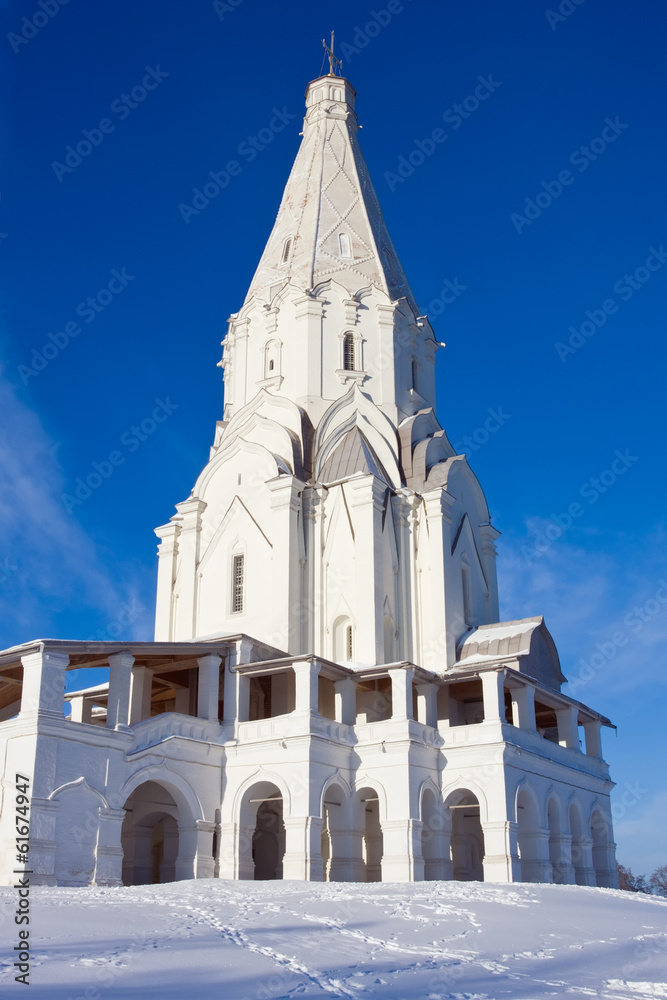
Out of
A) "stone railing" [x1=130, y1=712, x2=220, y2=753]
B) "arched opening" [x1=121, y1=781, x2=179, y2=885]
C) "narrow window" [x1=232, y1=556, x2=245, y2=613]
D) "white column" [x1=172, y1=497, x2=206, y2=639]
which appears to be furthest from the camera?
"white column" [x1=172, y1=497, x2=206, y2=639]

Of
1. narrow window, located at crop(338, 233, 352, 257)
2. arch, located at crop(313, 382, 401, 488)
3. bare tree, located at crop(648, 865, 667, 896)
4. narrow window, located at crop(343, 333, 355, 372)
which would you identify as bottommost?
bare tree, located at crop(648, 865, 667, 896)

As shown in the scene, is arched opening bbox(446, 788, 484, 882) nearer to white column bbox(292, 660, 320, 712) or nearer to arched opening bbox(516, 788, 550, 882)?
arched opening bbox(516, 788, 550, 882)

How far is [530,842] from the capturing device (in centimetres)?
2317

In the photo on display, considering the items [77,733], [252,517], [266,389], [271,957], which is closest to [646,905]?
[271,957]

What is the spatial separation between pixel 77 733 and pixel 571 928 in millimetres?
10266

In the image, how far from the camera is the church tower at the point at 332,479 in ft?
87.4

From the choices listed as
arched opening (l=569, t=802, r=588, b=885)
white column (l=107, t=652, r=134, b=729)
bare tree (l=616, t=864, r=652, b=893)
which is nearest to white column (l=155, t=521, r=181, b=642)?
white column (l=107, t=652, r=134, b=729)

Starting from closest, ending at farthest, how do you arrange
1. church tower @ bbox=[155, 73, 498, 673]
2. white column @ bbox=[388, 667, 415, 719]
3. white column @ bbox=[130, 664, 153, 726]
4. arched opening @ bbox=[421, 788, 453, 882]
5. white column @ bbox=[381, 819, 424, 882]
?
1. white column @ bbox=[381, 819, 424, 882]
2. arched opening @ bbox=[421, 788, 453, 882]
3. white column @ bbox=[388, 667, 415, 719]
4. white column @ bbox=[130, 664, 153, 726]
5. church tower @ bbox=[155, 73, 498, 673]

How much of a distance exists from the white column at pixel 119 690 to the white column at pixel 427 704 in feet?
23.4

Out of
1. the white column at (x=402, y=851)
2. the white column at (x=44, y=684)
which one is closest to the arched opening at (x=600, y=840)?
the white column at (x=402, y=851)

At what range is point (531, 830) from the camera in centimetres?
2320

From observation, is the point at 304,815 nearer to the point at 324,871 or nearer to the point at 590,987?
the point at 324,871

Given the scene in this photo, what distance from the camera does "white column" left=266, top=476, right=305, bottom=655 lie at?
25.9 metres

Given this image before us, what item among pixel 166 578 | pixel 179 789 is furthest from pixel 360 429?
pixel 179 789
